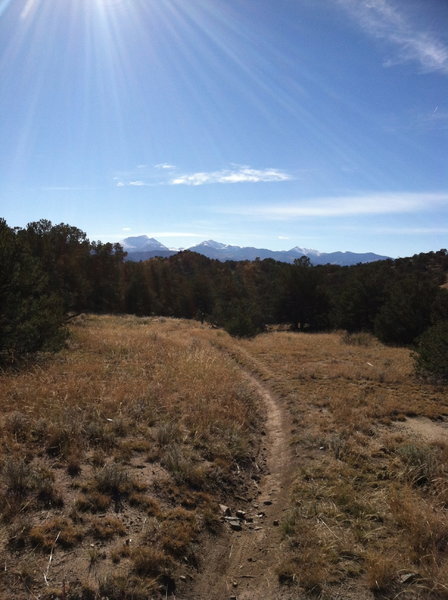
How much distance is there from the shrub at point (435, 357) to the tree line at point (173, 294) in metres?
1.24

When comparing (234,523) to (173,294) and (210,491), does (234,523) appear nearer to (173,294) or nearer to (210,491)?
(210,491)

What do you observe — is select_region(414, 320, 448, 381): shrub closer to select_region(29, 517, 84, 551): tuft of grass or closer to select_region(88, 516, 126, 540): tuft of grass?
select_region(88, 516, 126, 540): tuft of grass

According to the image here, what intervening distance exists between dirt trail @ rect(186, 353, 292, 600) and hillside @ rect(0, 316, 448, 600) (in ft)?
0.06

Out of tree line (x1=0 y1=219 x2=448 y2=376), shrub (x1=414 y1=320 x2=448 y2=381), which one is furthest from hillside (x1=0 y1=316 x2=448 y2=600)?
shrub (x1=414 y1=320 x2=448 y2=381)

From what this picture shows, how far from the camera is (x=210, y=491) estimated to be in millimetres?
5941

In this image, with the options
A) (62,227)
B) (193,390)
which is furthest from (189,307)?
(193,390)

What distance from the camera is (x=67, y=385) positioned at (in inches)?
349

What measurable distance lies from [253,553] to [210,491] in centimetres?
132

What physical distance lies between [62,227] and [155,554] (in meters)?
44.4

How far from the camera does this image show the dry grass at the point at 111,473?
3.99 meters

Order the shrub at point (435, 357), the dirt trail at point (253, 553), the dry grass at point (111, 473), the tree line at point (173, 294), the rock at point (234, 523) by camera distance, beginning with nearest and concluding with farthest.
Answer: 1. the dry grass at point (111, 473)
2. the dirt trail at point (253, 553)
3. the rock at point (234, 523)
4. the tree line at point (173, 294)
5. the shrub at point (435, 357)

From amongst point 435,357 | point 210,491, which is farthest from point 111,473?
point 435,357

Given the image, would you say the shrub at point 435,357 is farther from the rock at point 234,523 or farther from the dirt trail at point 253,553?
the rock at point 234,523

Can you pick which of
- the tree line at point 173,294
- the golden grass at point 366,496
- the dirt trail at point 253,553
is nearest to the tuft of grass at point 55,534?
the dirt trail at point 253,553
